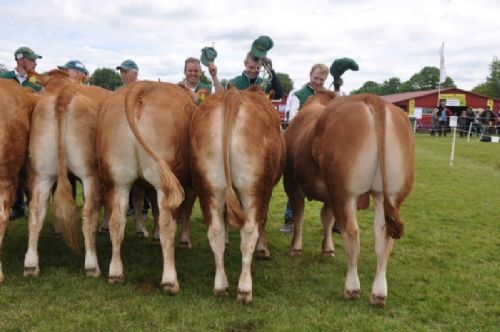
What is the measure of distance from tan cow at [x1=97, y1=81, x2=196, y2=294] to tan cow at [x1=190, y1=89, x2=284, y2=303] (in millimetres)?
226

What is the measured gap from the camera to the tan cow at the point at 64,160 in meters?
4.66

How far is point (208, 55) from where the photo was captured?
6.07 metres

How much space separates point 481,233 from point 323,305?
418 cm

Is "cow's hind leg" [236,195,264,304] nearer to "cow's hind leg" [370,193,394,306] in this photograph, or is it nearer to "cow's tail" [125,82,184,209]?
"cow's tail" [125,82,184,209]

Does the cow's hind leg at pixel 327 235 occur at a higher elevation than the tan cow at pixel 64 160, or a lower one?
lower

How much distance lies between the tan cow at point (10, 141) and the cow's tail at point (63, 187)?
396mm

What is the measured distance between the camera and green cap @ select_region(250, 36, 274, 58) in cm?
594

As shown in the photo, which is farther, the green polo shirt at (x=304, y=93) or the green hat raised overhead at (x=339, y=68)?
the green polo shirt at (x=304, y=93)

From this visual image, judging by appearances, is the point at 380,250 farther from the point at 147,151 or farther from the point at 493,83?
the point at 493,83

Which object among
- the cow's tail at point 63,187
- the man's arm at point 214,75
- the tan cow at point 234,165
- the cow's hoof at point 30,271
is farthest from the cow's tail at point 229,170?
the cow's hoof at point 30,271

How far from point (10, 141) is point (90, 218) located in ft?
3.69

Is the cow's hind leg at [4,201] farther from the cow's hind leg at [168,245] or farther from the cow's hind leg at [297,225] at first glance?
the cow's hind leg at [297,225]

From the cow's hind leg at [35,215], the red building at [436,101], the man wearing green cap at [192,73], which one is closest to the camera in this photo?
the cow's hind leg at [35,215]

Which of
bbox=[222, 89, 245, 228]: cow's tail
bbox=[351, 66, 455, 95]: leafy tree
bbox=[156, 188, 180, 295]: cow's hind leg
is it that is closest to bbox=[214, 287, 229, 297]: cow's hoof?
bbox=[156, 188, 180, 295]: cow's hind leg
